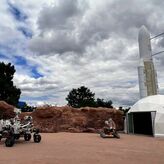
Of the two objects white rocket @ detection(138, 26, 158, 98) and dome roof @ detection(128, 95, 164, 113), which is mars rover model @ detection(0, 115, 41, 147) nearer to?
dome roof @ detection(128, 95, 164, 113)

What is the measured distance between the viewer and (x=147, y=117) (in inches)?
1194

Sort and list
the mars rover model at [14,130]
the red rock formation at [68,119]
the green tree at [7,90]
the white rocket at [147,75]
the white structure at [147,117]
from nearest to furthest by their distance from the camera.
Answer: the mars rover model at [14,130] < the white structure at [147,117] < the red rock formation at [68,119] < the white rocket at [147,75] < the green tree at [7,90]

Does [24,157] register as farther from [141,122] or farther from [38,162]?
[141,122]

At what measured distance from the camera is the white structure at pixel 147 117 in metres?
22.9

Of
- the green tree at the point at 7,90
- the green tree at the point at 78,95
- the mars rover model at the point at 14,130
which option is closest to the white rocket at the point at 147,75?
the green tree at the point at 7,90

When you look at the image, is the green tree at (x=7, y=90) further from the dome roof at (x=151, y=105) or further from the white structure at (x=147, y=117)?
the dome roof at (x=151, y=105)

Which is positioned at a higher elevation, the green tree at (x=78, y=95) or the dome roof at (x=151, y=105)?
the green tree at (x=78, y=95)

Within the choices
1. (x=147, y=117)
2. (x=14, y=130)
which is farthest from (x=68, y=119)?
(x=14, y=130)

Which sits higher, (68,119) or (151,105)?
(151,105)

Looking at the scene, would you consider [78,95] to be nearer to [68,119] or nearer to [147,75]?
[147,75]

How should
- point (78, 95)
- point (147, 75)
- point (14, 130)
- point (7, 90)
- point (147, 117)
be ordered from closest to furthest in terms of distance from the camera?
point (14, 130)
point (147, 117)
point (147, 75)
point (7, 90)
point (78, 95)

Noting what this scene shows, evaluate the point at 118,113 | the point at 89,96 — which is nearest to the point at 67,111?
the point at 118,113

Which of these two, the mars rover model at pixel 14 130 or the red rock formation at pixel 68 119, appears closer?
the mars rover model at pixel 14 130

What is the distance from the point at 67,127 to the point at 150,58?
17001 mm
